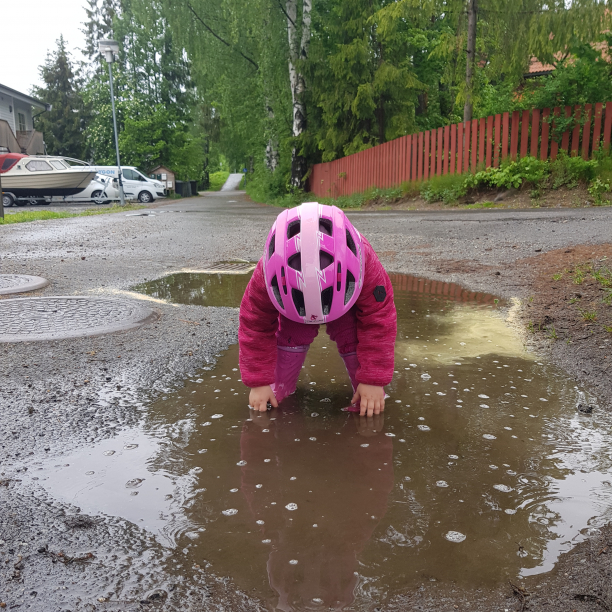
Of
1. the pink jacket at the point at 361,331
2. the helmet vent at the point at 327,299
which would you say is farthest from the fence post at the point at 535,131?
the helmet vent at the point at 327,299

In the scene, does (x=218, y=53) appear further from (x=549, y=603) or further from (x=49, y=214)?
(x=549, y=603)

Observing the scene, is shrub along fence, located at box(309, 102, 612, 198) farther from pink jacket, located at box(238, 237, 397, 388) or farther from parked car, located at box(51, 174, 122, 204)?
parked car, located at box(51, 174, 122, 204)

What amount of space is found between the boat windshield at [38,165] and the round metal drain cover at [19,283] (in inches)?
849

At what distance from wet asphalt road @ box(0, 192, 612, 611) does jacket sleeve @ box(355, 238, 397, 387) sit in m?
1.08

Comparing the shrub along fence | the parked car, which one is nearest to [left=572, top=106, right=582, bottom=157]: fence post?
the shrub along fence

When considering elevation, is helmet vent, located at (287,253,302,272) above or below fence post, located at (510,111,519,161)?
below

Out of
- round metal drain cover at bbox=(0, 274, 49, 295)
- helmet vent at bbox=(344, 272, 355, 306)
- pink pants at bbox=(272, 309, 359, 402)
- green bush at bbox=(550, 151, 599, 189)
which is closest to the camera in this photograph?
helmet vent at bbox=(344, 272, 355, 306)

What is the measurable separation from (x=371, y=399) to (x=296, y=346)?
482 millimetres

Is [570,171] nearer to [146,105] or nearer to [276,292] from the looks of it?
[276,292]

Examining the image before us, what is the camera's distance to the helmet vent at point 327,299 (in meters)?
2.43

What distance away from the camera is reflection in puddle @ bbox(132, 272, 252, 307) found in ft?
17.1

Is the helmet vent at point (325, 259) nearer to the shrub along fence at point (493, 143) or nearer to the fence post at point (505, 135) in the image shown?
the shrub along fence at point (493, 143)

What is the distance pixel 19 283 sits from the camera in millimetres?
5844

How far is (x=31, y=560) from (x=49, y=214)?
57.2ft
